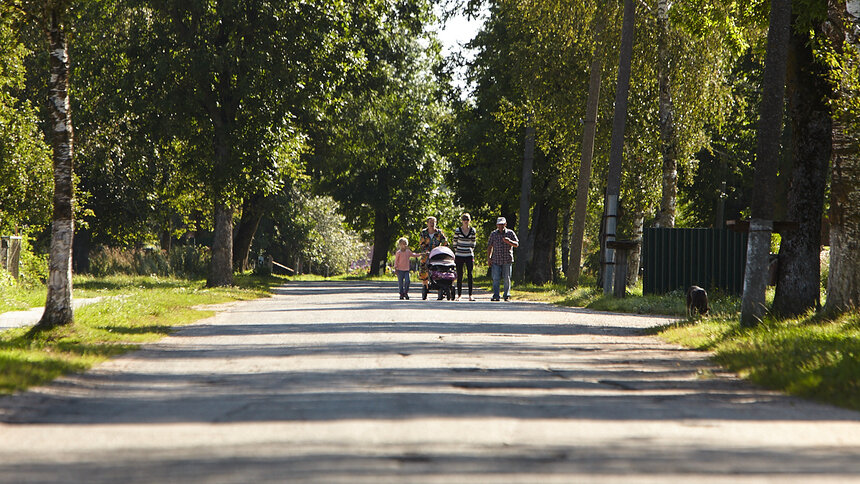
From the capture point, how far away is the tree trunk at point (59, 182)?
13180 millimetres

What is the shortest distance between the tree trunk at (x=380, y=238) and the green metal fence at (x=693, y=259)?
33.4 meters

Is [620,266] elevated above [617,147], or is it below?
below

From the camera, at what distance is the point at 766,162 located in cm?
1338

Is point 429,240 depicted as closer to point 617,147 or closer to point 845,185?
point 617,147

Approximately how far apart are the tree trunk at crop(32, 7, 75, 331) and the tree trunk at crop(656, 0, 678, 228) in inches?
716

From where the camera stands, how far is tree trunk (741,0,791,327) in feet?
43.5

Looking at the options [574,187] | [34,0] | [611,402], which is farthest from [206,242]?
[611,402]

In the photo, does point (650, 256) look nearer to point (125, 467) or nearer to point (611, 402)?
point (611, 402)

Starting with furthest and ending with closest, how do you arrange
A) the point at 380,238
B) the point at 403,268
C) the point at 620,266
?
the point at 380,238 → the point at 403,268 → the point at 620,266

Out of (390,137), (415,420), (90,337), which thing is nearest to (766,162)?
(415,420)

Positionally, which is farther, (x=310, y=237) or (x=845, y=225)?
(x=310, y=237)

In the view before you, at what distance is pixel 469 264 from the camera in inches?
968

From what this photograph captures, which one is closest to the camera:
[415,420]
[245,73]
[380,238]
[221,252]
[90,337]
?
[415,420]

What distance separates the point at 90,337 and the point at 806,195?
9589 millimetres
